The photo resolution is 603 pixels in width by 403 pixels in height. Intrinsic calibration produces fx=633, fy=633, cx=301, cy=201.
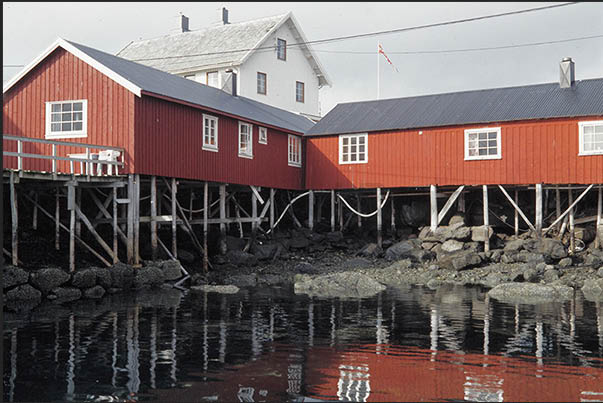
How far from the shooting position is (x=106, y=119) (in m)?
21.2

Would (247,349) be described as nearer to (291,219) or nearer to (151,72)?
(151,72)

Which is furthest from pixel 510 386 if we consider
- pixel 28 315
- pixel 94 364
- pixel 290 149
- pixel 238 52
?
pixel 238 52

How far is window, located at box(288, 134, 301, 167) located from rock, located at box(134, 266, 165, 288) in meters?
11.1

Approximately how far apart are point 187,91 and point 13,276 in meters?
11.1

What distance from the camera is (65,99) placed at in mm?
21984

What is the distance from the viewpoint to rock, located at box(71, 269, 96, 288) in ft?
58.6

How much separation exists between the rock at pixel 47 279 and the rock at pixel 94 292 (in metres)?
0.70

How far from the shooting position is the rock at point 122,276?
1884cm

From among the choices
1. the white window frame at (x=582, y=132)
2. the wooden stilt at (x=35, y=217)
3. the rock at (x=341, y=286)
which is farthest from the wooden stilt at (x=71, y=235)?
the white window frame at (x=582, y=132)

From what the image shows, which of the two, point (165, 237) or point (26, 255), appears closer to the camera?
point (26, 255)

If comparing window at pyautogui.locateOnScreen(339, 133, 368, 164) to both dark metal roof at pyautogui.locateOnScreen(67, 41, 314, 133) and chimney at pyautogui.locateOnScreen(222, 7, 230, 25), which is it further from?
chimney at pyautogui.locateOnScreen(222, 7, 230, 25)

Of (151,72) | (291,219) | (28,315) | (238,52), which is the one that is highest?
(238,52)

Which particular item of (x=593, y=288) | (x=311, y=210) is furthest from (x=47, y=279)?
(x=593, y=288)

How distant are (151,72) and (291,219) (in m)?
10.2
